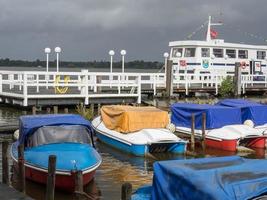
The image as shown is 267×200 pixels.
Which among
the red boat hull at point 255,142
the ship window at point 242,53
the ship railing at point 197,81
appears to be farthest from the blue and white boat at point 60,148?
the ship window at point 242,53

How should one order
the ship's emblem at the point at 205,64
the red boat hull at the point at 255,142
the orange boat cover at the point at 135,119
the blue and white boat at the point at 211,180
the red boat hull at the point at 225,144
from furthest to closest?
the ship's emblem at the point at 205,64
the red boat hull at the point at 255,142
the red boat hull at the point at 225,144
the orange boat cover at the point at 135,119
the blue and white boat at the point at 211,180

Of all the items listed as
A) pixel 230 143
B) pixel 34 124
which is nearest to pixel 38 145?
pixel 34 124

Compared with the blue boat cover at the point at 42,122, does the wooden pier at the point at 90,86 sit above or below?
above

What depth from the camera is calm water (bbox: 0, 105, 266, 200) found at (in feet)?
44.9

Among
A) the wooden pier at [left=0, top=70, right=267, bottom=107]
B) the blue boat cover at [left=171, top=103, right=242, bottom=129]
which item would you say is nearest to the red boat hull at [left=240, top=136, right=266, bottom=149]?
the blue boat cover at [left=171, top=103, right=242, bottom=129]

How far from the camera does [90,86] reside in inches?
1298

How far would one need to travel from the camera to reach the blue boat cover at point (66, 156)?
1326cm

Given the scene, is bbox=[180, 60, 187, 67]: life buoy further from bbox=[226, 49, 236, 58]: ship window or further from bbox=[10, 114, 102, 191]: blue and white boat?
bbox=[10, 114, 102, 191]: blue and white boat

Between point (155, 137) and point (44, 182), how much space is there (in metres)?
6.56

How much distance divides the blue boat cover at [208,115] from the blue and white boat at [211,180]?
13.2 meters

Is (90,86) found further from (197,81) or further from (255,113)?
(255,113)

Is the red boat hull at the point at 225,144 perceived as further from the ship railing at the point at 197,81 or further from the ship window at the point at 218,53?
the ship window at the point at 218,53

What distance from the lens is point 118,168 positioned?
1723cm

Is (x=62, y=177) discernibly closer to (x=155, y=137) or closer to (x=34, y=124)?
(x=34, y=124)
